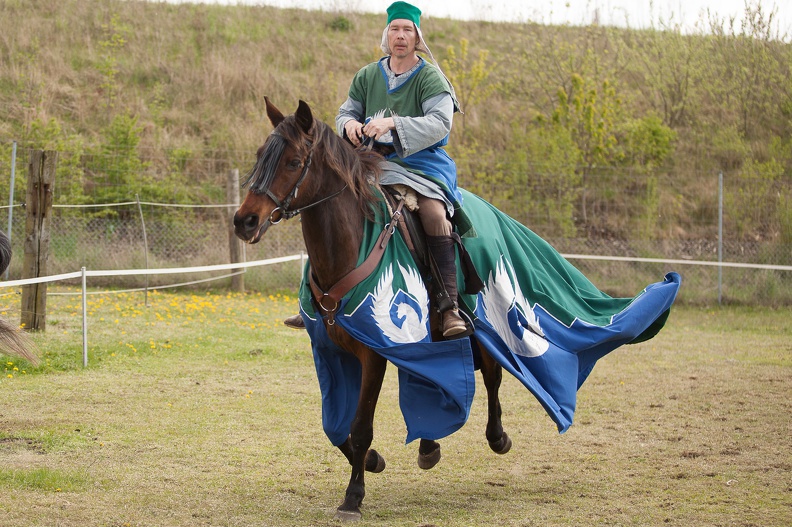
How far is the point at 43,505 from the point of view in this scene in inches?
158

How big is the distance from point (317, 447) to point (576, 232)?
11.4 meters

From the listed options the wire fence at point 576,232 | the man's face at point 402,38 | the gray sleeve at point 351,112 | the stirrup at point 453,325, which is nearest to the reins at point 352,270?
the stirrup at point 453,325

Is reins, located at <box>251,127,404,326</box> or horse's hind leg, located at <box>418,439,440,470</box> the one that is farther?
horse's hind leg, located at <box>418,439,440,470</box>

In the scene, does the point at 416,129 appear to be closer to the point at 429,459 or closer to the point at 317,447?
the point at 429,459

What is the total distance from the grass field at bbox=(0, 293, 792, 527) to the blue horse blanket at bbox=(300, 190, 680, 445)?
0.50 meters

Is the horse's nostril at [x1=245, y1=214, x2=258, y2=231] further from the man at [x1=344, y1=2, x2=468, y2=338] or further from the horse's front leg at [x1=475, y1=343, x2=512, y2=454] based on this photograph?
the horse's front leg at [x1=475, y1=343, x2=512, y2=454]

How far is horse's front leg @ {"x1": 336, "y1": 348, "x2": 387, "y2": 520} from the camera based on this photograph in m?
4.15

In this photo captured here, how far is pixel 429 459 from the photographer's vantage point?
15.7ft

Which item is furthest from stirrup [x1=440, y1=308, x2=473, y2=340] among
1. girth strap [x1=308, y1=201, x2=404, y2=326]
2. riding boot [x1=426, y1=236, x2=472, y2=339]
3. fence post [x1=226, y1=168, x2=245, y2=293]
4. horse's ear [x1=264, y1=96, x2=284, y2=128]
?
fence post [x1=226, y1=168, x2=245, y2=293]

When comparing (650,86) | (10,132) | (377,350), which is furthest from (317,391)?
(650,86)

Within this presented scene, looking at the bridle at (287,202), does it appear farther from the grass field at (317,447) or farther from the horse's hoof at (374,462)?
the horse's hoof at (374,462)

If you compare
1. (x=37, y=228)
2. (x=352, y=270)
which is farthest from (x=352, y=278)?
(x=37, y=228)

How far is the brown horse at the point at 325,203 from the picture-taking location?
12.5 feet

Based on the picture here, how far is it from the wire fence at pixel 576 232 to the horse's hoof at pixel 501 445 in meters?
9.07
